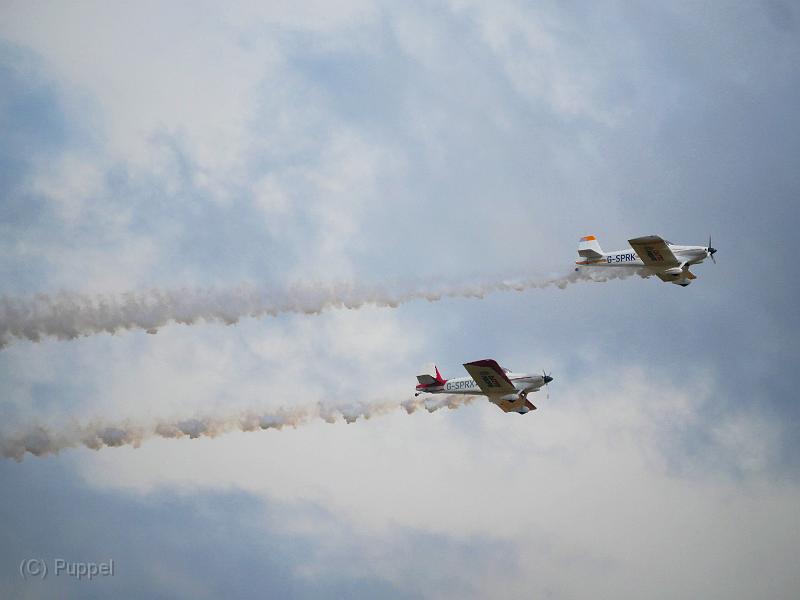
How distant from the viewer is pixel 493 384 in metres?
71.8

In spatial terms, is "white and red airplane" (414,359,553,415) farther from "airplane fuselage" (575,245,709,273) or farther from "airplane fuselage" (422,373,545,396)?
"airplane fuselage" (575,245,709,273)

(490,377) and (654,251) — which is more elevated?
(654,251)

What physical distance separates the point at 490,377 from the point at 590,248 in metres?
12.7

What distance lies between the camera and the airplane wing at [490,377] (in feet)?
230

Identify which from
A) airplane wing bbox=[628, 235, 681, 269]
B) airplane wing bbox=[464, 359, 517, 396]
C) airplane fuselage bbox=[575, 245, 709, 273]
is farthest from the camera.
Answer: airplane fuselage bbox=[575, 245, 709, 273]

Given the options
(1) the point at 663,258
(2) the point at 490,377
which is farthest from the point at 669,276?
(2) the point at 490,377

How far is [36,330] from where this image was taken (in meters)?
60.2

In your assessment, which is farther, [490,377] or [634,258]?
[634,258]

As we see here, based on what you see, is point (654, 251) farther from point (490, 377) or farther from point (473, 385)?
point (473, 385)

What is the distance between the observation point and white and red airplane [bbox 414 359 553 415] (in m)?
70.8

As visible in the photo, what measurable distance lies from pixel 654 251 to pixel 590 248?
592 cm

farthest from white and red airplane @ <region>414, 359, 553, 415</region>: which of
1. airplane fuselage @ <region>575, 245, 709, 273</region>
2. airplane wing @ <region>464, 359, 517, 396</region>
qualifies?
airplane fuselage @ <region>575, 245, 709, 273</region>

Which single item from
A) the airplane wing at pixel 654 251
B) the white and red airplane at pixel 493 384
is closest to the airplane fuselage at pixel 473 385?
the white and red airplane at pixel 493 384

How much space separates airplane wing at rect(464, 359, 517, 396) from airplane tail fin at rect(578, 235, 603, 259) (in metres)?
11.0
